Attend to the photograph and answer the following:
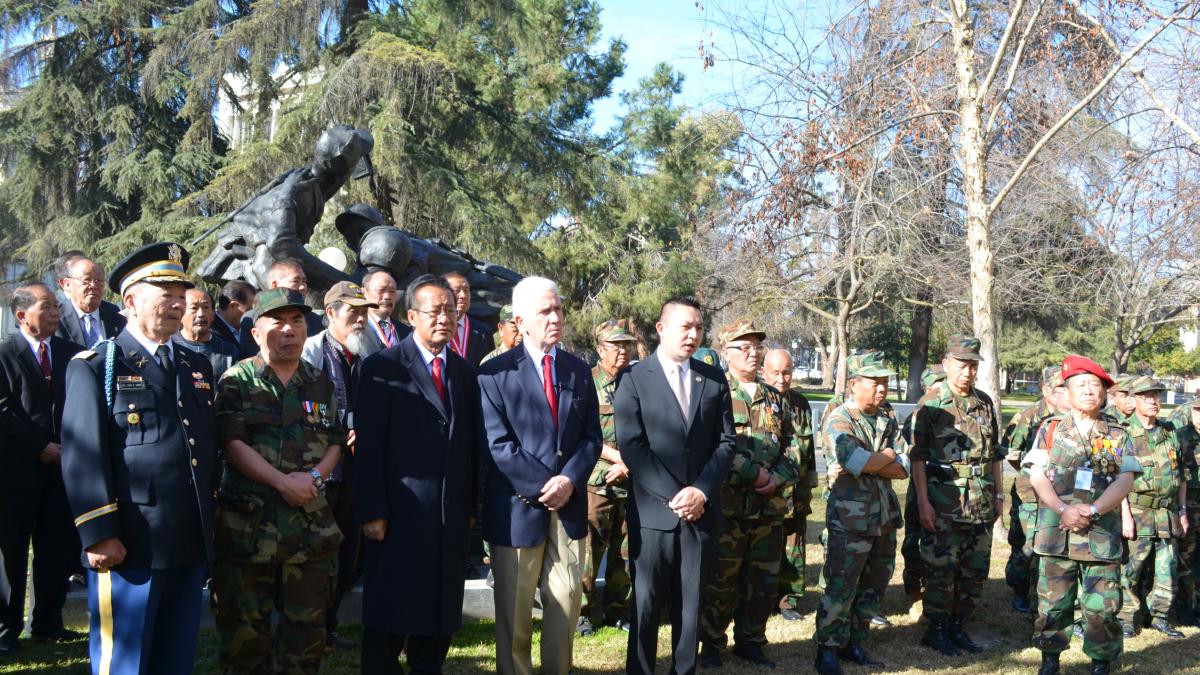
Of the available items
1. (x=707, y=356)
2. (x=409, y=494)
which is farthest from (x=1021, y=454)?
(x=409, y=494)

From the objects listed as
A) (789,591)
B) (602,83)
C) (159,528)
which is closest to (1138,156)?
(789,591)

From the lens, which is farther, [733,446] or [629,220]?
[629,220]

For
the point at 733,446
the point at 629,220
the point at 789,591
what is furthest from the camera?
the point at 629,220

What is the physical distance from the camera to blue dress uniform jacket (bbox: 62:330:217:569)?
11.8 feet

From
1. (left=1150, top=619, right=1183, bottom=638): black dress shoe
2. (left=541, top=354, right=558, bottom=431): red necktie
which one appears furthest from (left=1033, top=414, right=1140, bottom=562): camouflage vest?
(left=541, top=354, right=558, bottom=431): red necktie

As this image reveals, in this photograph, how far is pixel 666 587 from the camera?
4688 millimetres

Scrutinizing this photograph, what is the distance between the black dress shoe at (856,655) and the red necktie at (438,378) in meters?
2.96

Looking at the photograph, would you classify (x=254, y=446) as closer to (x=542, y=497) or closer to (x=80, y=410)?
(x=80, y=410)

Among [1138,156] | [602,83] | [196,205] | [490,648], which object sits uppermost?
[602,83]

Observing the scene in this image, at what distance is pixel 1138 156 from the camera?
9773 mm

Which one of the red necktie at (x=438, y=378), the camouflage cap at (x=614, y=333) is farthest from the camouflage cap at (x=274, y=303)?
the camouflage cap at (x=614, y=333)

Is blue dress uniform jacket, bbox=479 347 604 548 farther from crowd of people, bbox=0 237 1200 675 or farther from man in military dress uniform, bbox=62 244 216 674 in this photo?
man in military dress uniform, bbox=62 244 216 674

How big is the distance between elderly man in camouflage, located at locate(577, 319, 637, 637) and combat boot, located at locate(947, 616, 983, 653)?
209 centimetres

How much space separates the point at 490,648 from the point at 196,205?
16.9 metres
